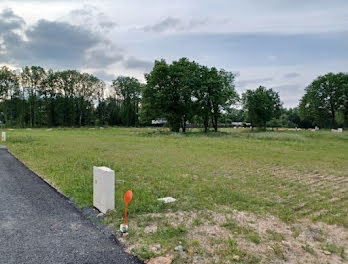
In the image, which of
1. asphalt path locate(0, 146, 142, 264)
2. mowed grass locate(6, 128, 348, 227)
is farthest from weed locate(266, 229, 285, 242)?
asphalt path locate(0, 146, 142, 264)

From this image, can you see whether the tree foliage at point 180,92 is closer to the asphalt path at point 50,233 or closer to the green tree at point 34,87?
the asphalt path at point 50,233

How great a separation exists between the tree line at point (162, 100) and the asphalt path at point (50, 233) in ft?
99.3

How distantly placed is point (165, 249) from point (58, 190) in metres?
4.30

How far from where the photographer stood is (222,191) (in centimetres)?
674

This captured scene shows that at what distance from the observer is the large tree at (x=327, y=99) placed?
48656mm

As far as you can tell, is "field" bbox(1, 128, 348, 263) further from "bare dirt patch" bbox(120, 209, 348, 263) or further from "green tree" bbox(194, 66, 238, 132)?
"green tree" bbox(194, 66, 238, 132)

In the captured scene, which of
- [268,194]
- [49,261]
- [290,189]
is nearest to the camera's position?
[49,261]

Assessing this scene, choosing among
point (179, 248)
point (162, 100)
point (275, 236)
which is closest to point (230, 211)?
point (275, 236)

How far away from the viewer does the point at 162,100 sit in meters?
36.4

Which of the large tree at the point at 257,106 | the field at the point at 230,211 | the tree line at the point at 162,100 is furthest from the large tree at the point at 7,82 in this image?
the field at the point at 230,211

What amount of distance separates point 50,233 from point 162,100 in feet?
108

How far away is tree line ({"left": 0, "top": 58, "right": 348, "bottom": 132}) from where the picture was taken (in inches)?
1462

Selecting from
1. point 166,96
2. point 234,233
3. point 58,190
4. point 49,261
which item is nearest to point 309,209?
point 234,233

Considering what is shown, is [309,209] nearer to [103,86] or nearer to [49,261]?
[49,261]
